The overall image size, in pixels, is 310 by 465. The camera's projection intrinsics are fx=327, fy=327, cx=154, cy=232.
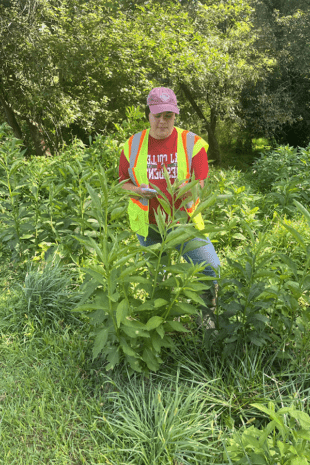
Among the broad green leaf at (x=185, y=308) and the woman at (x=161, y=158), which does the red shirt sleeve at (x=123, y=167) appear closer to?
the woman at (x=161, y=158)

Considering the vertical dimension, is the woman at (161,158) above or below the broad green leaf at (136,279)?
above

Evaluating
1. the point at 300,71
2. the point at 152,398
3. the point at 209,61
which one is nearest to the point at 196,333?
the point at 152,398

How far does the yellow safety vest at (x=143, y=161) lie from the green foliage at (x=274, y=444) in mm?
1457

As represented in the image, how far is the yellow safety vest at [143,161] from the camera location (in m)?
2.47

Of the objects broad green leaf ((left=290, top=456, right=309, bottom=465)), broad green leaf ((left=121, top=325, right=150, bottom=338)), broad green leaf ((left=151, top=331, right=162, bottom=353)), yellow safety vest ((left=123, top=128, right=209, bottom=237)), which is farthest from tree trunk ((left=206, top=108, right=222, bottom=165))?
broad green leaf ((left=290, top=456, right=309, bottom=465))

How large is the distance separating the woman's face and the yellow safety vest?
10cm

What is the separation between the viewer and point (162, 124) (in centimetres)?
243

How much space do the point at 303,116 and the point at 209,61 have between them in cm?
584

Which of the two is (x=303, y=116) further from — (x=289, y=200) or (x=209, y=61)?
(x=289, y=200)

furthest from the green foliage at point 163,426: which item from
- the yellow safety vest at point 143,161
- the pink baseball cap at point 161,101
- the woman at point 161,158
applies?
the pink baseball cap at point 161,101

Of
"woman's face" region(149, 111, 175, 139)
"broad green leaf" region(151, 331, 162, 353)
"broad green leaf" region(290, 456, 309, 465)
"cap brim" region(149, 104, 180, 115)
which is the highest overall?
"cap brim" region(149, 104, 180, 115)

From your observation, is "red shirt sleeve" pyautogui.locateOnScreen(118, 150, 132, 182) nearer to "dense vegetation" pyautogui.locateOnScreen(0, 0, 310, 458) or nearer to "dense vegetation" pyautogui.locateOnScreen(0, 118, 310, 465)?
"dense vegetation" pyautogui.locateOnScreen(0, 0, 310, 458)

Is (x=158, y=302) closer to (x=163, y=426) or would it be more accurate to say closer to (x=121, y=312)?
(x=121, y=312)

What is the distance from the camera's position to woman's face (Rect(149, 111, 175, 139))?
2.41 metres
